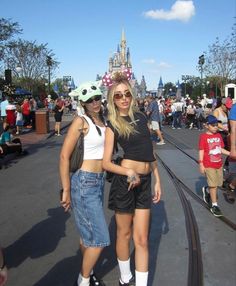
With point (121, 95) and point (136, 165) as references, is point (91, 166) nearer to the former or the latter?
point (136, 165)

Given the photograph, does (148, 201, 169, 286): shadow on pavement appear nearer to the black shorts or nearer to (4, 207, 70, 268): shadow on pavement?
the black shorts

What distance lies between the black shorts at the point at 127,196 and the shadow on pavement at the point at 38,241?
1590 millimetres

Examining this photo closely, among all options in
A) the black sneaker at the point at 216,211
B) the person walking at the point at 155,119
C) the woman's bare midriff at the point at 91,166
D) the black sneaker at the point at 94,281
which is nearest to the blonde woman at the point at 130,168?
the woman's bare midriff at the point at 91,166

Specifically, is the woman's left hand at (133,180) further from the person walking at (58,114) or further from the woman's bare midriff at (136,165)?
the person walking at (58,114)

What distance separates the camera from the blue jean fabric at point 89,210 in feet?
11.3

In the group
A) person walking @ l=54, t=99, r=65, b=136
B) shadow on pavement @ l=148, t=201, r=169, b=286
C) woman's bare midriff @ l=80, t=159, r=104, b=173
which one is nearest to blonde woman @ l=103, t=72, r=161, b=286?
woman's bare midriff @ l=80, t=159, r=104, b=173

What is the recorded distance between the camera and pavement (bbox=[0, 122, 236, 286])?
4.04 metres

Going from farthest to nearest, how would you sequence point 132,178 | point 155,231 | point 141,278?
point 155,231
point 141,278
point 132,178

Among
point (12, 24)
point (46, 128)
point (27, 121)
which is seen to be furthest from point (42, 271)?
point (12, 24)

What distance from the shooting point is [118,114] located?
3.52 metres

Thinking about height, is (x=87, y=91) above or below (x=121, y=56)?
below

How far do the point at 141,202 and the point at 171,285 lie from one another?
0.92 m

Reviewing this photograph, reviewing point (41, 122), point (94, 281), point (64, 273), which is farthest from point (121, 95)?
point (41, 122)

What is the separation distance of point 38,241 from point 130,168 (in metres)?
2.17
